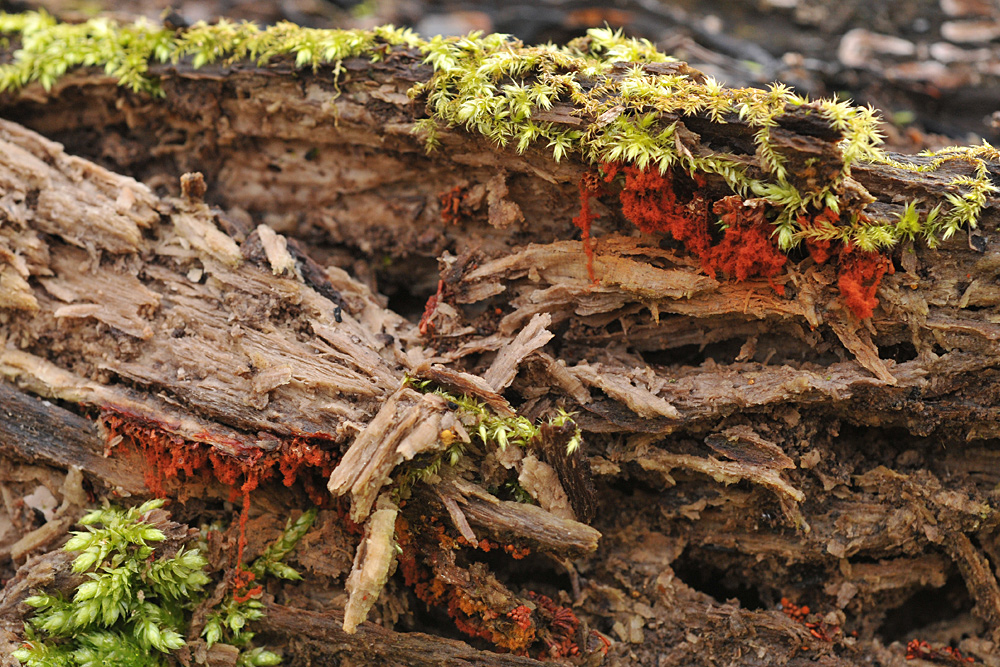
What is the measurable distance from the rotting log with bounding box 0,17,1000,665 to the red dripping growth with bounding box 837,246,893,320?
101 millimetres

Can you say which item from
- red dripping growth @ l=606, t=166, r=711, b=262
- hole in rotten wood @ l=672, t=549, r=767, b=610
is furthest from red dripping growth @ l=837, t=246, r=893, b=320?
hole in rotten wood @ l=672, t=549, r=767, b=610

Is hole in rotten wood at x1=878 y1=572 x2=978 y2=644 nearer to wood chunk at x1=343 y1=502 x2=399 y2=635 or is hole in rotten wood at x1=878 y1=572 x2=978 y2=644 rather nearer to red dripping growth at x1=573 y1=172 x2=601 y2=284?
red dripping growth at x1=573 y1=172 x2=601 y2=284

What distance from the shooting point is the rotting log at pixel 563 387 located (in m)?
3.54

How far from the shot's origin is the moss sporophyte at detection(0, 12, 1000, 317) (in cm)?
330

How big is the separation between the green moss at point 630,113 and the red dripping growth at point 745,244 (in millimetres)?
75

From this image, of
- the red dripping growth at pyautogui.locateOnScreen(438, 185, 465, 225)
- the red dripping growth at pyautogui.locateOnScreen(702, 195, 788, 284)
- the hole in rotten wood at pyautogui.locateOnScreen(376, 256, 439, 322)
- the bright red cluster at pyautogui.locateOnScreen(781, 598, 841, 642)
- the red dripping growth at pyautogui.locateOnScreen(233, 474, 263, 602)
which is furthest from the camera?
the hole in rotten wood at pyautogui.locateOnScreen(376, 256, 439, 322)

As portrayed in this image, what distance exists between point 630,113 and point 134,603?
3.60 m

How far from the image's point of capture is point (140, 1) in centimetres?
723

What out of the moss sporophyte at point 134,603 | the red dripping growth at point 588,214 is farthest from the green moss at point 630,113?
the moss sporophyte at point 134,603

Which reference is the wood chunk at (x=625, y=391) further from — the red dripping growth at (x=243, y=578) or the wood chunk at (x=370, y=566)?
the red dripping growth at (x=243, y=578)

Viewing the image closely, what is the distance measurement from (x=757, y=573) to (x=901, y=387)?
1.36 meters

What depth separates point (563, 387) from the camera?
376 centimetres

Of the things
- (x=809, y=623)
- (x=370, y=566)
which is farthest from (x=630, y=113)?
(x=809, y=623)

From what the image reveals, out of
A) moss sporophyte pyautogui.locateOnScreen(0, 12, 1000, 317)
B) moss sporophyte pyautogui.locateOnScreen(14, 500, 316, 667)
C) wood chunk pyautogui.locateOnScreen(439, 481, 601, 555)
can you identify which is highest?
moss sporophyte pyautogui.locateOnScreen(0, 12, 1000, 317)
